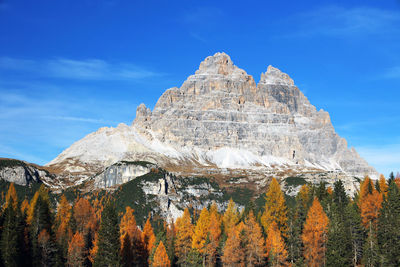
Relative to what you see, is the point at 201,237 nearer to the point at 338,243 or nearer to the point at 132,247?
the point at 132,247

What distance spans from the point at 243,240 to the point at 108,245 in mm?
28661

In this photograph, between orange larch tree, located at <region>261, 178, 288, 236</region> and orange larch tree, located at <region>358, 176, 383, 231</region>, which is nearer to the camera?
orange larch tree, located at <region>358, 176, 383, 231</region>

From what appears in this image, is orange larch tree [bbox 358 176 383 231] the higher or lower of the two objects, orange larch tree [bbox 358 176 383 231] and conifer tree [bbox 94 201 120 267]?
the higher

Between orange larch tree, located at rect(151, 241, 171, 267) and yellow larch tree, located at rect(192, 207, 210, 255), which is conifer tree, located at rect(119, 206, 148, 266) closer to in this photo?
orange larch tree, located at rect(151, 241, 171, 267)

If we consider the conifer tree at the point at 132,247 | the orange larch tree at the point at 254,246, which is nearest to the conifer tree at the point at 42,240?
the conifer tree at the point at 132,247

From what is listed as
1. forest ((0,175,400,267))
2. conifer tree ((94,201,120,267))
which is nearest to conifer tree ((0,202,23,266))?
forest ((0,175,400,267))

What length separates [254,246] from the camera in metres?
97.2

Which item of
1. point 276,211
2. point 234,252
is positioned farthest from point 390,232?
point 234,252

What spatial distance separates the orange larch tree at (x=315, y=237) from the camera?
301ft

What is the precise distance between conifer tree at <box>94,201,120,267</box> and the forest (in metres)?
0.18

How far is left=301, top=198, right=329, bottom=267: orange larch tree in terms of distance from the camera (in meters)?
91.8

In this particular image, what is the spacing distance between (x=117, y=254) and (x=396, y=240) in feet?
167

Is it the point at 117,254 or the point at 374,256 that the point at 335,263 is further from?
the point at 117,254

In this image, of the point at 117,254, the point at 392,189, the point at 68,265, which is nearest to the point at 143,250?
the point at 68,265
